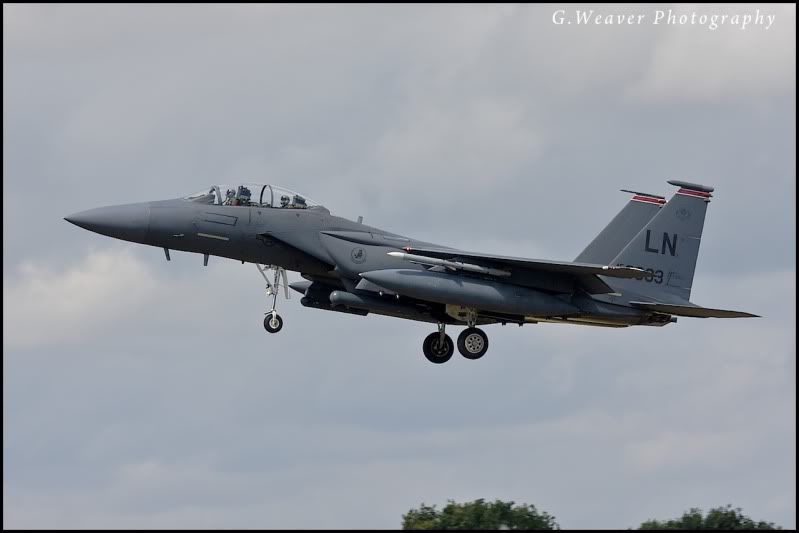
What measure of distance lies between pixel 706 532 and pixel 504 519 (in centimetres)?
463

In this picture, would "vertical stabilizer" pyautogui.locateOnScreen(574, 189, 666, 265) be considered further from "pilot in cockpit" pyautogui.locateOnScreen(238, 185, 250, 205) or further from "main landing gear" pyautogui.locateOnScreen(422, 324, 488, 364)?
"pilot in cockpit" pyautogui.locateOnScreen(238, 185, 250, 205)

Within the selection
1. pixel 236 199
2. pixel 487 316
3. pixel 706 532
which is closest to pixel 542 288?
pixel 487 316

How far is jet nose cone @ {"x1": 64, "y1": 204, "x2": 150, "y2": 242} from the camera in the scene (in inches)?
1256

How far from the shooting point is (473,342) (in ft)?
109

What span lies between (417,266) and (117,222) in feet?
18.0

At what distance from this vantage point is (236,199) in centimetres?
3241

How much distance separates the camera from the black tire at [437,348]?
3416 cm

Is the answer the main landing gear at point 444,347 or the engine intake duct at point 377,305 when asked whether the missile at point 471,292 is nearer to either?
the engine intake duct at point 377,305

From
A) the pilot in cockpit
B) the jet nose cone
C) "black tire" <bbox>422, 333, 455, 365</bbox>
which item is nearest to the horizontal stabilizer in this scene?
"black tire" <bbox>422, 333, 455, 365</bbox>

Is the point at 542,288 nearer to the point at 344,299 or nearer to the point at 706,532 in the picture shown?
the point at 344,299

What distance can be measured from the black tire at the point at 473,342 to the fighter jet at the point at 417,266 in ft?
0.06

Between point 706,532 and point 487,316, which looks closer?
point 487,316

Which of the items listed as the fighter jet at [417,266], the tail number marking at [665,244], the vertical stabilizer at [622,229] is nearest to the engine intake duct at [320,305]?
the fighter jet at [417,266]

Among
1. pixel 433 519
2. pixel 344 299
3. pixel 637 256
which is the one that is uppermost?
pixel 637 256
